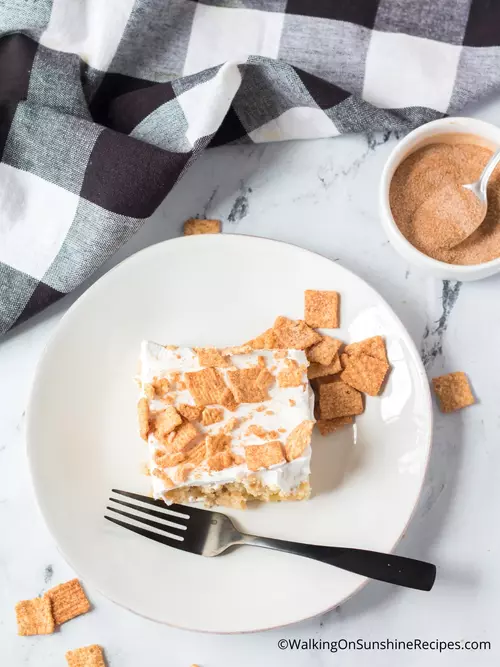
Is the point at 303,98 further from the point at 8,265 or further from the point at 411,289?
the point at 8,265

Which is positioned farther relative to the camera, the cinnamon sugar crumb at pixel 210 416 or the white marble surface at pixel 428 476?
the white marble surface at pixel 428 476

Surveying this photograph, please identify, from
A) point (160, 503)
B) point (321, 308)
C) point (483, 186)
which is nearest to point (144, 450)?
point (160, 503)

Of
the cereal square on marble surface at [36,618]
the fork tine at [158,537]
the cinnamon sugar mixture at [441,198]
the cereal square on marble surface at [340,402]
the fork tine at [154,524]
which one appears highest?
the cinnamon sugar mixture at [441,198]

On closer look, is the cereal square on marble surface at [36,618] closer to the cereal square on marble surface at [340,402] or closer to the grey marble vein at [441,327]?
the cereal square on marble surface at [340,402]

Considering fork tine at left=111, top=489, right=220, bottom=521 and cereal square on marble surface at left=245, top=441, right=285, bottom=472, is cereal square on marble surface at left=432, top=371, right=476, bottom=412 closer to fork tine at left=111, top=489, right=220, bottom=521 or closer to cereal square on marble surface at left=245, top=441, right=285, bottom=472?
cereal square on marble surface at left=245, top=441, right=285, bottom=472

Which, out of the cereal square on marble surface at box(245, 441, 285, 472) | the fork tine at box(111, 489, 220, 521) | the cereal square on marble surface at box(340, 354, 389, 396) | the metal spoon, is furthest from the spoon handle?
the fork tine at box(111, 489, 220, 521)

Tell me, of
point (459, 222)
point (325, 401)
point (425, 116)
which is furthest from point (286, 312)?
point (425, 116)

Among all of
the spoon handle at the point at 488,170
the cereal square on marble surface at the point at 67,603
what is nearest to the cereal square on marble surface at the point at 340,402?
the spoon handle at the point at 488,170
